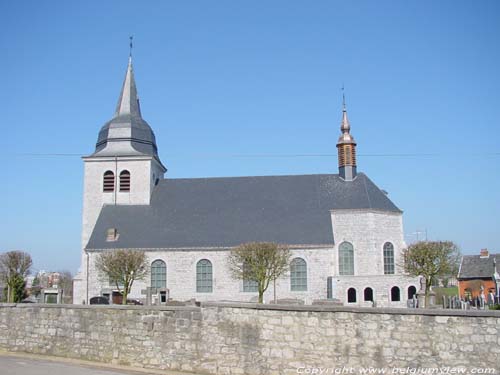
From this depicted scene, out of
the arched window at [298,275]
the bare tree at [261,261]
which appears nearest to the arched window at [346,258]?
the arched window at [298,275]

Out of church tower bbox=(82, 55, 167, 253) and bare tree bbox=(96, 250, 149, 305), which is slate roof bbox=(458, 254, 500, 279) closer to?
church tower bbox=(82, 55, 167, 253)

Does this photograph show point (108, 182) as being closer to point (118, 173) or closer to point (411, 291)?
point (118, 173)

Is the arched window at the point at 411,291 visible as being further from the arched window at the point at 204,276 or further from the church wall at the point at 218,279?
the arched window at the point at 204,276

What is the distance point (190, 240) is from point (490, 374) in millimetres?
28101

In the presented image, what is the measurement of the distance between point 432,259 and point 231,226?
1426 cm

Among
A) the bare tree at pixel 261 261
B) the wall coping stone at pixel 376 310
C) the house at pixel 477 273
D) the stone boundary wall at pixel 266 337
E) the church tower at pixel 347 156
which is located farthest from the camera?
the house at pixel 477 273

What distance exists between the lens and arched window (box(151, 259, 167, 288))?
3776 cm

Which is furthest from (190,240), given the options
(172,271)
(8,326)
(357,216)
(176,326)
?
(176,326)

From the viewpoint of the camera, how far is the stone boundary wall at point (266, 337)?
1252 centimetres

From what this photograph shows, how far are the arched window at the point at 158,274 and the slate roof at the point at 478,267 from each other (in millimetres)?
32115

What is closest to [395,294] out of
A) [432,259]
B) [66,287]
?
[432,259]

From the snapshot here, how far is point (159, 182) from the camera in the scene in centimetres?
4484

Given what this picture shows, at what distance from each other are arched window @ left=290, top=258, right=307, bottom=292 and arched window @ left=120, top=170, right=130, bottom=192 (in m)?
14.7

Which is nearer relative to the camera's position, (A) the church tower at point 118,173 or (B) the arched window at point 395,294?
(B) the arched window at point 395,294
